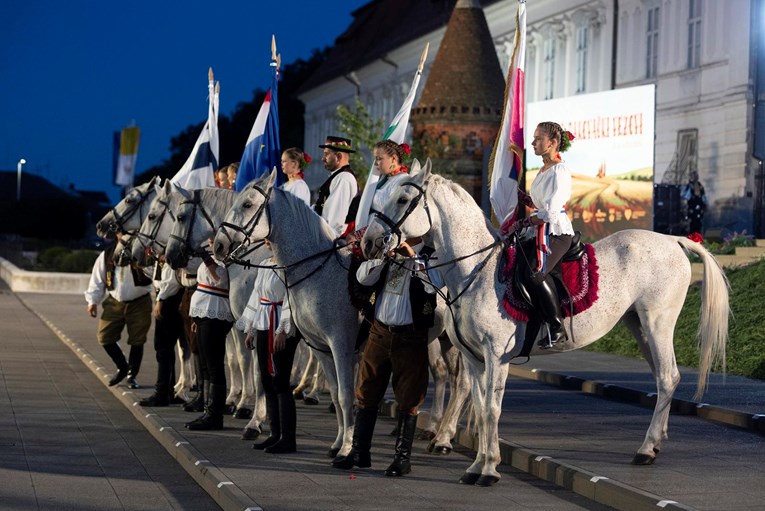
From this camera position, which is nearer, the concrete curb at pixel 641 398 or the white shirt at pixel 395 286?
the white shirt at pixel 395 286

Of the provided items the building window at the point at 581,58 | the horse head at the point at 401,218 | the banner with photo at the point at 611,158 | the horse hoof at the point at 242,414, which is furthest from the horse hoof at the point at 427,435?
the building window at the point at 581,58

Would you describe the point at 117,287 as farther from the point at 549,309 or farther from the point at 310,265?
the point at 549,309

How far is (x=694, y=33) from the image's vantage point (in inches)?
1533

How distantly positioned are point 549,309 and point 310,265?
2.13m

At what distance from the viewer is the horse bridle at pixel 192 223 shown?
1360 cm

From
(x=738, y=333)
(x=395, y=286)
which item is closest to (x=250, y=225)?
(x=395, y=286)

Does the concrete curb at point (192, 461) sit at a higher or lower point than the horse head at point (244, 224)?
lower

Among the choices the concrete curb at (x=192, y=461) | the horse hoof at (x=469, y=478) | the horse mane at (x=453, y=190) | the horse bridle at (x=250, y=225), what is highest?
the horse mane at (x=453, y=190)

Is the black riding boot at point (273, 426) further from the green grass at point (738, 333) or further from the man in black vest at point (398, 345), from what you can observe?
the green grass at point (738, 333)

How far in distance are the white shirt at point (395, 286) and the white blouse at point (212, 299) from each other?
2.73 m

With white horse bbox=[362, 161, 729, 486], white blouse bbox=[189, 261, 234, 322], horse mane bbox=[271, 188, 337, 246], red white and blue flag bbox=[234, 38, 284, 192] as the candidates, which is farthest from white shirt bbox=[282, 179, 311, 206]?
white horse bbox=[362, 161, 729, 486]

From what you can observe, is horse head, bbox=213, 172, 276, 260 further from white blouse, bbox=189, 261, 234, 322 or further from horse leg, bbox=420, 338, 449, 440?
horse leg, bbox=420, 338, 449, 440

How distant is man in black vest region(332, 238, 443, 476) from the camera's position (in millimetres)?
11453

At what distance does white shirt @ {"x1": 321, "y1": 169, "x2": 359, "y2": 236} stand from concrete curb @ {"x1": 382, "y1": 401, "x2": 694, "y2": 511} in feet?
7.45
